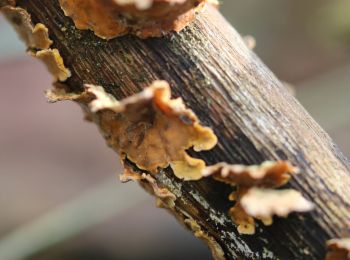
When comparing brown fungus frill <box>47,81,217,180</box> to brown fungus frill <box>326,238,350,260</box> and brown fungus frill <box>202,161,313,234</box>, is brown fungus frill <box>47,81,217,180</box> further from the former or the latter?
brown fungus frill <box>326,238,350,260</box>

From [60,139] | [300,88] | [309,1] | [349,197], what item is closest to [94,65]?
[349,197]

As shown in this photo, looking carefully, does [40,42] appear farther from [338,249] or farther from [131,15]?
[338,249]

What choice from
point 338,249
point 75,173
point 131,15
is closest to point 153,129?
point 131,15

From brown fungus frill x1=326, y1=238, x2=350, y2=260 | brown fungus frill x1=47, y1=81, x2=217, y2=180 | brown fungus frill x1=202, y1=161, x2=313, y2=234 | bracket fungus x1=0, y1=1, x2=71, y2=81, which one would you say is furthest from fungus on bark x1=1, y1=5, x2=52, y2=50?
brown fungus frill x1=326, y1=238, x2=350, y2=260

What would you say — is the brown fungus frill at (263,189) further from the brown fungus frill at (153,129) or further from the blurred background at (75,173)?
the blurred background at (75,173)

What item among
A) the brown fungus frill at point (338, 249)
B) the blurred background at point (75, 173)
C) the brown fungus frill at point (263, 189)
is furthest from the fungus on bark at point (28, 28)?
the blurred background at point (75, 173)
